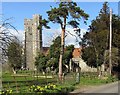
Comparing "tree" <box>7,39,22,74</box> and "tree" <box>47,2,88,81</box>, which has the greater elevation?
"tree" <box>47,2,88,81</box>

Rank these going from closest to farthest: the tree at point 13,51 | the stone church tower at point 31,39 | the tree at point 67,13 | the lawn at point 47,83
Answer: the lawn at point 47,83, the tree at point 13,51, the tree at point 67,13, the stone church tower at point 31,39

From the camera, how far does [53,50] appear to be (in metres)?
68.9

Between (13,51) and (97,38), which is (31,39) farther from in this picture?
(13,51)

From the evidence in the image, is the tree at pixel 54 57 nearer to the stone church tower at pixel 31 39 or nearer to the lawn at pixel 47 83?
the lawn at pixel 47 83

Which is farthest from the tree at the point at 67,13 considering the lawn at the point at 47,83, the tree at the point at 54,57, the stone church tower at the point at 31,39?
the stone church tower at the point at 31,39

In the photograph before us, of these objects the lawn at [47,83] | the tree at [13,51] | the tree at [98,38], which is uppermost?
the tree at [98,38]

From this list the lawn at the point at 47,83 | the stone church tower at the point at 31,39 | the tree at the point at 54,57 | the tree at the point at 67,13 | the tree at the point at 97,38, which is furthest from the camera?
the stone church tower at the point at 31,39

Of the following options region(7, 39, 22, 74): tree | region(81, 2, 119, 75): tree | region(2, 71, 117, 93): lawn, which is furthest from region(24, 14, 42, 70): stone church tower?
region(7, 39, 22, 74): tree

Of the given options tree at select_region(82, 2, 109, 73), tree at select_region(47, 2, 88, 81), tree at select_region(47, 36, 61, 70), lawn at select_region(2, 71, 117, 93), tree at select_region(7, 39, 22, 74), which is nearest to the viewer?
lawn at select_region(2, 71, 117, 93)

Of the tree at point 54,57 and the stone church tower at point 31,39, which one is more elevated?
the stone church tower at point 31,39

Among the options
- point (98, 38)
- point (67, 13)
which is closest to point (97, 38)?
point (98, 38)

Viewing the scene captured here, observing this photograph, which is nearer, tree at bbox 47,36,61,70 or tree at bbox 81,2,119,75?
tree at bbox 81,2,119,75

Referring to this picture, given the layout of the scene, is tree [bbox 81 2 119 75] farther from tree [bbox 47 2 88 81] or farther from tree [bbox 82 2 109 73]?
tree [bbox 47 2 88 81]

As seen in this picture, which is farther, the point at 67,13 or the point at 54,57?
the point at 54,57
